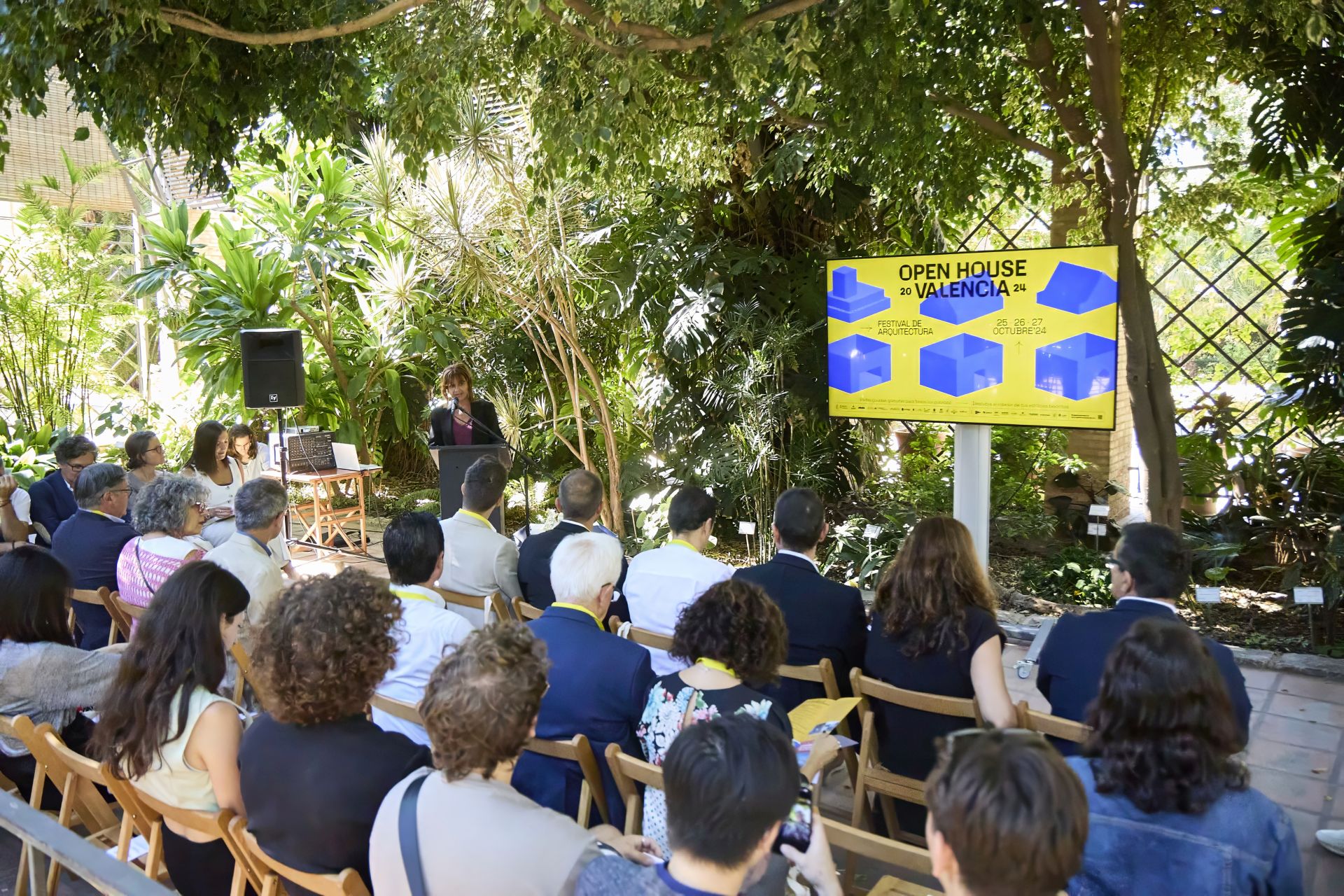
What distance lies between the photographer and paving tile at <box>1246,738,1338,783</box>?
12.1 ft

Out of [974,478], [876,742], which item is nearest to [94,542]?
[876,742]

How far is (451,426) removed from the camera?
21.4 feet

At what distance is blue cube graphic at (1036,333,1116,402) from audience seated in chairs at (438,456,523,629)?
2512 mm

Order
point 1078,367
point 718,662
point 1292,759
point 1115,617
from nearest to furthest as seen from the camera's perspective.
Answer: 1. point 718,662
2. point 1115,617
3. point 1292,759
4. point 1078,367

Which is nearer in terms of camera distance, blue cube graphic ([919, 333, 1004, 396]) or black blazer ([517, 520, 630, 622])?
black blazer ([517, 520, 630, 622])

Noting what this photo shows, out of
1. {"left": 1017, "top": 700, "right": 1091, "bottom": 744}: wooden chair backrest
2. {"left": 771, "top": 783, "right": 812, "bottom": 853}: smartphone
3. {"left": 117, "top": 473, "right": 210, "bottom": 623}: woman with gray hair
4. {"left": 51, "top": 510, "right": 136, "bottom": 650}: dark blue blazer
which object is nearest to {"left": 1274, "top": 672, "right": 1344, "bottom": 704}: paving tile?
{"left": 1017, "top": 700, "right": 1091, "bottom": 744}: wooden chair backrest

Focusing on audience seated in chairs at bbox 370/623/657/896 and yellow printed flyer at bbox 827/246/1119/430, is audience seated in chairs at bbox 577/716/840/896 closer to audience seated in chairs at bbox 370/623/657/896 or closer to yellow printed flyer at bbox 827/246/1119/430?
audience seated in chairs at bbox 370/623/657/896

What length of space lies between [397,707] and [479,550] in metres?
1.38

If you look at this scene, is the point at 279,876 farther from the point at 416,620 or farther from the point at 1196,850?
the point at 1196,850

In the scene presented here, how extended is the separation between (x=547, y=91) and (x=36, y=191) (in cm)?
730

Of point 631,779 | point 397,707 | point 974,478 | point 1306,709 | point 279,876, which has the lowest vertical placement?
point 1306,709

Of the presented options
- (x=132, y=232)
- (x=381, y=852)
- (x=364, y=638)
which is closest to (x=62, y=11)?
(x=364, y=638)

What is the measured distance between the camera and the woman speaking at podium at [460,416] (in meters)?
6.37

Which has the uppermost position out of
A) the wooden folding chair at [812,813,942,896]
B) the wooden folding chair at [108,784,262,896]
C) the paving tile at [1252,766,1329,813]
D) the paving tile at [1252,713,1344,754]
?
the wooden folding chair at [812,813,942,896]
